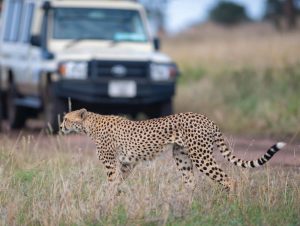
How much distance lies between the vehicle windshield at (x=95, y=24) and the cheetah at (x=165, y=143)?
21.3 ft

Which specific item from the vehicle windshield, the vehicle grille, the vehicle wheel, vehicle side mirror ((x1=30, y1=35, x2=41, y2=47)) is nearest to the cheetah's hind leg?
the vehicle grille

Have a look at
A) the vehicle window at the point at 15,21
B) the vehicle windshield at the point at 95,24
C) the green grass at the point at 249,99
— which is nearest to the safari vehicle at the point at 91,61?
the vehicle windshield at the point at 95,24

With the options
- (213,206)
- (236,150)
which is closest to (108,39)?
(236,150)

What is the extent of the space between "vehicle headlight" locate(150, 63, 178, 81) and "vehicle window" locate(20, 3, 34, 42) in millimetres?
2650

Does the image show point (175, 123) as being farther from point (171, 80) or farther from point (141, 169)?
point (171, 80)

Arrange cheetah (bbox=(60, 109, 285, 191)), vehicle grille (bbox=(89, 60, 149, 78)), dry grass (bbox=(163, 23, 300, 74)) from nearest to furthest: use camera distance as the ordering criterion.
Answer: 1. cheetah (bbox=(60, 109, 285, 191))
2. vehicle grille (bbox=(89, 60, 149, 78))
3. dry grass (bbox=(163, 23, 300, 74))

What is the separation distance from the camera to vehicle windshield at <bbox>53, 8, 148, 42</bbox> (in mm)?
16422

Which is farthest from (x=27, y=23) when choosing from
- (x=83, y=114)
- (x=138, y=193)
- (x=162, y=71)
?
(x=138, y=193)

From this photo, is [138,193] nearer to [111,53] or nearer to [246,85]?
[111,53]

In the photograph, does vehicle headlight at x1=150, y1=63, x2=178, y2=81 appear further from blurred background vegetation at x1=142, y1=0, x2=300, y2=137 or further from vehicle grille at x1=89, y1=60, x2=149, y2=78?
blurred background vegetation at x1=142, y1=0, x2=300, y2=137

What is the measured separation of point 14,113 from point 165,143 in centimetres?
917

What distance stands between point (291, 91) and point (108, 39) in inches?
175

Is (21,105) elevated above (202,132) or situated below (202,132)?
below

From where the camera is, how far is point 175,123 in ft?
30.7
